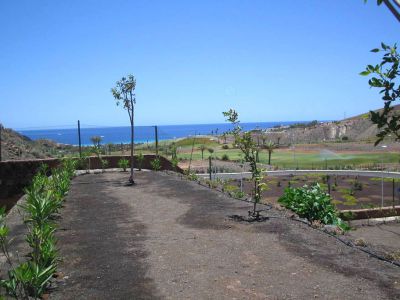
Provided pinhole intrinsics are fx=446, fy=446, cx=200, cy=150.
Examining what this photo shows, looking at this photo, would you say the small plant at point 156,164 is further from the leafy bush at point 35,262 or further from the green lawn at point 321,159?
the green lawn at point 321,159

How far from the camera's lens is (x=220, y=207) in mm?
10469

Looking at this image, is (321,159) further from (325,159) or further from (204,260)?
(204,260)

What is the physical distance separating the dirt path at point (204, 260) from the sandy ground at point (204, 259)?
0.04 feet

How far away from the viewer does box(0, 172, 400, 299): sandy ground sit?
511 centimetres

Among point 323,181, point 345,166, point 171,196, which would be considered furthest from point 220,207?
point 345,166

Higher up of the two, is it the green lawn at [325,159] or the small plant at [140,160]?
the small plant at [140,160]

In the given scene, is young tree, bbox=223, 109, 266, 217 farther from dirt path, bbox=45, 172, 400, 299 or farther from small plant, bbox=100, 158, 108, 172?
small plant, bbox=100, 158, 108, 172

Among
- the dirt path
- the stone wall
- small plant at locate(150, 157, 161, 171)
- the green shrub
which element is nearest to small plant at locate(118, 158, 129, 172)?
the green shrub

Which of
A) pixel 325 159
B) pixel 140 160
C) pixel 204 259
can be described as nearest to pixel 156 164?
pixel 140 160

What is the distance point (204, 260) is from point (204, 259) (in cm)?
5

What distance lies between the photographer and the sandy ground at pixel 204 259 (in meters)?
5.11

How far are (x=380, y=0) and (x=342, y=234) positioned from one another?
20.6 feet

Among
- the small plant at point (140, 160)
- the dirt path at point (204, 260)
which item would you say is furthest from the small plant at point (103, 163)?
the dirt path at point (204, 260)

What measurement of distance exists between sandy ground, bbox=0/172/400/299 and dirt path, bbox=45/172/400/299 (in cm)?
1
